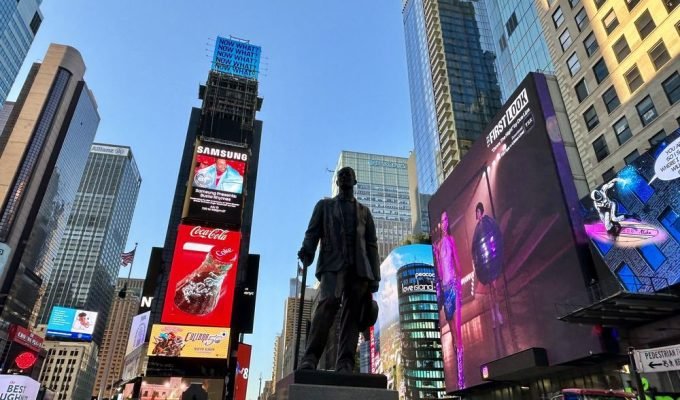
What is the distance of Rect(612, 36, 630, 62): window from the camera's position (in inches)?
1259

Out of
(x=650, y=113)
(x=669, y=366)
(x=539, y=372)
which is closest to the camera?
(x=669, y=366)

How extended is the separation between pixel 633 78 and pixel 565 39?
10.0m

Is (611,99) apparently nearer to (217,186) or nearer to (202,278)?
(217,186)

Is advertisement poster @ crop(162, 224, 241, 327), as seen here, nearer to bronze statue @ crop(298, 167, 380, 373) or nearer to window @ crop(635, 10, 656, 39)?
bronze statue @ crop(298, 167, 380, 373)

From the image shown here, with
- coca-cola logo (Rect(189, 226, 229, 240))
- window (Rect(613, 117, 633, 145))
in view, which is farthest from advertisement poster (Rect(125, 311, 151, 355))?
window (Rect(613, 117, 633, 145))

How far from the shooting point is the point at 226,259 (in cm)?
4297

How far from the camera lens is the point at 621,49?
32469 millimetres

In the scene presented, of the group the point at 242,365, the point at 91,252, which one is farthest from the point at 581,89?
the point at 91,252

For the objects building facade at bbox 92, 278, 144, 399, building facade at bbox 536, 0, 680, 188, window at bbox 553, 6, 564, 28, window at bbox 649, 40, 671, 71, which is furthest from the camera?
building facade at bbox 92, 278, 144, 399

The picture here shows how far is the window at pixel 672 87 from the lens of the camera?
2716cm

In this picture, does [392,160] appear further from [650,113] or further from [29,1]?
[650,113]

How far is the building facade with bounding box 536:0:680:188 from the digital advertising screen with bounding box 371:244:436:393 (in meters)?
62.6

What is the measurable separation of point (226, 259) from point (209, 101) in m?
34.6

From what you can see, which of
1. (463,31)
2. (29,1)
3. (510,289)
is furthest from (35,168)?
(510,289)
